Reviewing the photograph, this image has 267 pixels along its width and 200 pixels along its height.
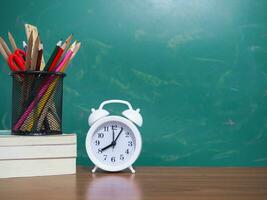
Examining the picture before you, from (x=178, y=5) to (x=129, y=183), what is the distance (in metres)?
0.61

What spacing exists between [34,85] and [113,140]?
0.84 feet

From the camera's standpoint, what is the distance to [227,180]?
1019 millimetres

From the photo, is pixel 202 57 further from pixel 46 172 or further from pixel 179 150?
pixel 46 172

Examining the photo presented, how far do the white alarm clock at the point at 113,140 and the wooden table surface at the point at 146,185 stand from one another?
39mm

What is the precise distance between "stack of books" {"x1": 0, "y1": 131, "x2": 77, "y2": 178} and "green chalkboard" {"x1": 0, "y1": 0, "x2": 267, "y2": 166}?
21 centimetres

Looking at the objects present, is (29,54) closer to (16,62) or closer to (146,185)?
(16,62)

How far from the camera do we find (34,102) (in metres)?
1.09

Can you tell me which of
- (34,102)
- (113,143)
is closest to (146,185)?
(113,143)

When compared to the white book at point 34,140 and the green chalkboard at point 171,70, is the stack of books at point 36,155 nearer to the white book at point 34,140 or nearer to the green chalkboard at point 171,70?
the white book at point 34,140

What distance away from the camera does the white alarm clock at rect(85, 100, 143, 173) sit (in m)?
1.14

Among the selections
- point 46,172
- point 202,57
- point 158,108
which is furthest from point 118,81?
point 46,172

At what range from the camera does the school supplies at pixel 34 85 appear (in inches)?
42.9

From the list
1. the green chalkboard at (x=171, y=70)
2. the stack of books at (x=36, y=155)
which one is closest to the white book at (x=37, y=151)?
the stack of books at (x=36, y=155)

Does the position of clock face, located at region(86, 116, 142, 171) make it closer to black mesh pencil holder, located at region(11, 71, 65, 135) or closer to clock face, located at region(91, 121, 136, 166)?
clock face, located at region(91, 121, 136, 166)
